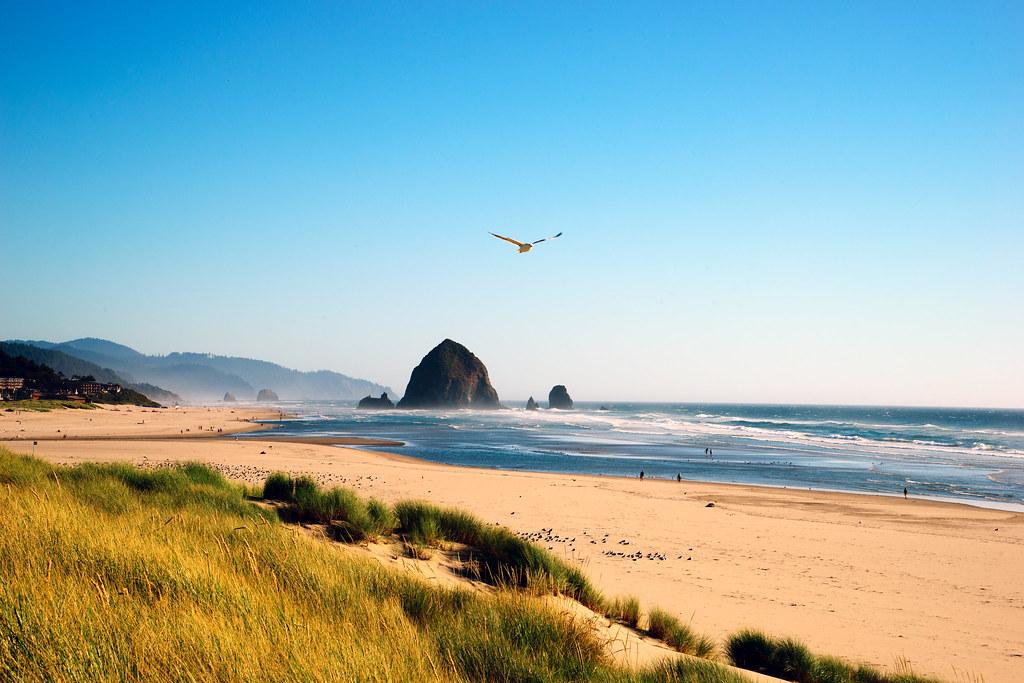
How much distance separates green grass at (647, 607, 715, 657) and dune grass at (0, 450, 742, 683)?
5.46 feet

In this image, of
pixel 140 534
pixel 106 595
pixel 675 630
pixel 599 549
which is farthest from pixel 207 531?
pixel 599 549

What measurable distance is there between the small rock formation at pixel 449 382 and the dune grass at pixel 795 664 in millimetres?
158630

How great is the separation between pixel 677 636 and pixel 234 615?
5.29m

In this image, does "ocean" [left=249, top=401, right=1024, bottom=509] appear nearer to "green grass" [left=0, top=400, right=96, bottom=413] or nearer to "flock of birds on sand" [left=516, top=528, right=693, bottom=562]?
"flock of birds on sand" [left=516, top=528, right=693, bottom=562]

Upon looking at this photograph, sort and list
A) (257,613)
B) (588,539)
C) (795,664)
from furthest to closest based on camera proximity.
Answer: (588,539), (795,664), (257,613)

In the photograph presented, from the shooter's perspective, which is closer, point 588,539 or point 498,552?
point 498,552

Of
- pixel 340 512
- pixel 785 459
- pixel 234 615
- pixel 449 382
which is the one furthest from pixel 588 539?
A: pixel 449 382

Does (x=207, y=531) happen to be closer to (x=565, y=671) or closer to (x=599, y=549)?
(x=565, y=671)

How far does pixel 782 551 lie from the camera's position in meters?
14.6

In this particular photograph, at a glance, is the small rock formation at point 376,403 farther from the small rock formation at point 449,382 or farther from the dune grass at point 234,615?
the dune grass at point 234,615

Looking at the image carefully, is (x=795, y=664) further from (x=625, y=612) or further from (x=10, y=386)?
(x=10, y=386)

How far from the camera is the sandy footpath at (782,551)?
361 inches

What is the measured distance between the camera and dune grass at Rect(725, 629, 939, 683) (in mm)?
6891

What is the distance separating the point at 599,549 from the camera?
1367 centimetres
